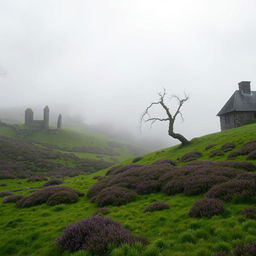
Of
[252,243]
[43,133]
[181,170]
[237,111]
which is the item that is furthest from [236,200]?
[43,133]

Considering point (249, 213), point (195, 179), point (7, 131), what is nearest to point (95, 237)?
point (249, 213)


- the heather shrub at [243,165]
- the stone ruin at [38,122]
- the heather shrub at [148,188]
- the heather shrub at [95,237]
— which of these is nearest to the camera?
the heather shrub at [95,237]

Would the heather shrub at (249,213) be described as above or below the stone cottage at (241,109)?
below

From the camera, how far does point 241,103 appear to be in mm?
57750

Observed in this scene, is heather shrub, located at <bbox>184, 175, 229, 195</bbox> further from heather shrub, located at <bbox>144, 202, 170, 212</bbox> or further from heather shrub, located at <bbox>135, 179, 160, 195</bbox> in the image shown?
heather shrub, located at <bbox>135, 179, 160, 195</bbox>

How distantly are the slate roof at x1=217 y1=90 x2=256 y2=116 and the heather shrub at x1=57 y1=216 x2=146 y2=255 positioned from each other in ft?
183

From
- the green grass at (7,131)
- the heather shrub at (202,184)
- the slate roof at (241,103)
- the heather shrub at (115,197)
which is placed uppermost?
the slate roof at (241,103)

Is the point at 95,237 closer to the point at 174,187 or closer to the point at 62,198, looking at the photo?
the point at 174,187

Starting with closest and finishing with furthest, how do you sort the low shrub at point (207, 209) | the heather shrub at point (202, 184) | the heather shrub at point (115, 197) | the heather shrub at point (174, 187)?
the low shrub at point (207, 209)
the heather shrub at point (202, 184)
the heather shrub at point (174, 187)
the heather shrub at point (115, 197)

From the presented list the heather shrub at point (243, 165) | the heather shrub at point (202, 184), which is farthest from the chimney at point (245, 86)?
the heather shrub at point (202, 184)

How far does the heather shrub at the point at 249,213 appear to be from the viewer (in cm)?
865

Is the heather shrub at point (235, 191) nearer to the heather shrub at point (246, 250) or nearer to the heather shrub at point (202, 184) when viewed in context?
the heather shrub at point (202, 184)

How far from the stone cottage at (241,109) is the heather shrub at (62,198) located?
50.6 metres

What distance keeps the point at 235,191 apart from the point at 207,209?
234 cm
